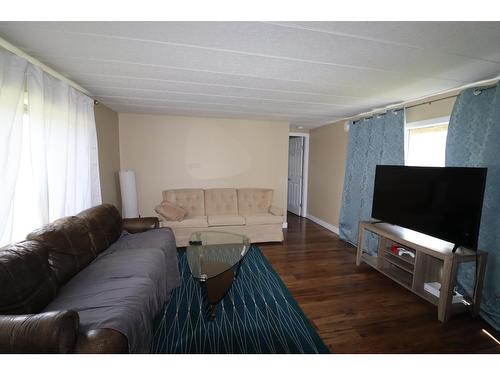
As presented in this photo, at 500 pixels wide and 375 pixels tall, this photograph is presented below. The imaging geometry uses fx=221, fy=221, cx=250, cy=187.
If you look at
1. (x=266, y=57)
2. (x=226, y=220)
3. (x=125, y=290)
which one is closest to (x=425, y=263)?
(x=266, y=57)

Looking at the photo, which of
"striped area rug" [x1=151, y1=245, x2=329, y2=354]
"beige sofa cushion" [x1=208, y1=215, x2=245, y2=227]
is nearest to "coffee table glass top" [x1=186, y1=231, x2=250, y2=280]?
"striped area rug" [x1=151, y1=245, x2=329, y2=354]

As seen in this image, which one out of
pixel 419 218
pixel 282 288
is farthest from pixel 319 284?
pixel 419 218

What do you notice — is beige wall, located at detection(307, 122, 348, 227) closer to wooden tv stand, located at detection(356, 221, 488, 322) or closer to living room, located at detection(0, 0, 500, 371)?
living room, located at detection(0, 0, 500, 371)

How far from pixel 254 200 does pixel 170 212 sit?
155 cm

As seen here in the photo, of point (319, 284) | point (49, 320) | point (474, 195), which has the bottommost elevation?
point (319, 284)

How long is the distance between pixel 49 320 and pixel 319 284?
2379 mm

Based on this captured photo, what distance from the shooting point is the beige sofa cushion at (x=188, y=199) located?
400cm

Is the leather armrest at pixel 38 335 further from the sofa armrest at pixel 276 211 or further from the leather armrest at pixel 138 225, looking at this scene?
the sofa armrest at pixel 276 211

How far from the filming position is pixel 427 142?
2818 mm

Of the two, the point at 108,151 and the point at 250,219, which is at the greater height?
the point at 108,151

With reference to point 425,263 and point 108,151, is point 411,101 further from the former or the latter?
point 108,151

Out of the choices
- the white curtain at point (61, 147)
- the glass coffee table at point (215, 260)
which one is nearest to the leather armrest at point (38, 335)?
the glass coffee table at point (215, 260)
